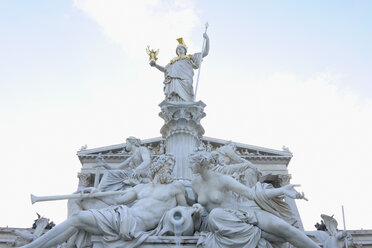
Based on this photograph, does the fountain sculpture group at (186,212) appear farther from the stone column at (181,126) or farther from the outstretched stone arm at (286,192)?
the stone column at (181,126)

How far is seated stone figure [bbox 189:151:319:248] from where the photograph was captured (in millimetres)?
4414

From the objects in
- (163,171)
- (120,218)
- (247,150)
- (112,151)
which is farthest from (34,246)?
(247,150)

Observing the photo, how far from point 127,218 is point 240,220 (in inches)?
57.1

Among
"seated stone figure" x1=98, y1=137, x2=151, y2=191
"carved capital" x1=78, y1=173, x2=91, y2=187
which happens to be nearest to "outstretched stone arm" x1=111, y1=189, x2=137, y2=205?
"seated stone figure" x1=98, y1=137, x2=151, y2=191

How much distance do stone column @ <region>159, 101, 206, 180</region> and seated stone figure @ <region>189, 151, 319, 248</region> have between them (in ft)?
7.13

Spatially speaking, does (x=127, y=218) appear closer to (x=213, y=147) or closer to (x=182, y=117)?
(x=182, y=117)

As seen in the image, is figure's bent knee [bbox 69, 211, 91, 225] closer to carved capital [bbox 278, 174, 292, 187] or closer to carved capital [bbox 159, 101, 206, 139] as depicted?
carved capital [bbox 159, 101, 206, 139]

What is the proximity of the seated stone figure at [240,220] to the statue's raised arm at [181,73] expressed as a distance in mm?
3886

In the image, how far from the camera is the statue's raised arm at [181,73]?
8.78m

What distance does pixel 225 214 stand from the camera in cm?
458

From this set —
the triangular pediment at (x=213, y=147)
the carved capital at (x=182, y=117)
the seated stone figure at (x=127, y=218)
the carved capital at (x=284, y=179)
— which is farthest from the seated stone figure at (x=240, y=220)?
the carved capital at (x=284, y=179)

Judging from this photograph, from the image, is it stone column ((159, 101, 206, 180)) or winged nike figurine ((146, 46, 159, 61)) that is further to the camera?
winged nike figurine ((146, 46, 159, 61))

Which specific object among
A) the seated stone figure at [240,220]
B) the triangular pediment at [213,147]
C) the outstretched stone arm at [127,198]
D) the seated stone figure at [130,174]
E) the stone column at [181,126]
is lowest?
the seated stone figure at [240,220]

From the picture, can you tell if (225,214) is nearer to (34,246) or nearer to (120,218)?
(120,218)
